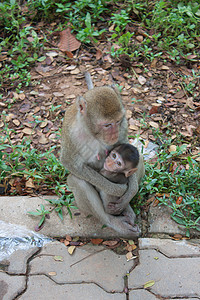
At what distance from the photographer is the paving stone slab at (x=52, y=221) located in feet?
12.7

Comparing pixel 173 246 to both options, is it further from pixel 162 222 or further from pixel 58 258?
pixel 58 258

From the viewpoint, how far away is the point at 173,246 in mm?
3660

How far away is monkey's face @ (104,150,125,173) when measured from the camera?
3.56m

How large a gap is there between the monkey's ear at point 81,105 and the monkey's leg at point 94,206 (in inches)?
28.2

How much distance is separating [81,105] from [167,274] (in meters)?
1.72

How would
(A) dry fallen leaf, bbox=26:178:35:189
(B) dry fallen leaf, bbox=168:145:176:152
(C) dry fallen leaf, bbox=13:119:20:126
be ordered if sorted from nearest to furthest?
1. (A) dry fallen leaf, bbox=26:178:35:189
2. (B) dry fallen leaf, bbox=168:145:176:152
3. (C) dry fallen leaf, bbox=13:119:20:126

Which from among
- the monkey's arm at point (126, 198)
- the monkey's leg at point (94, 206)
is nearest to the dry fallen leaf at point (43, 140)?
the monkey's leg at point (94, 206)

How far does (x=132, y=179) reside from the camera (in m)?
3.93

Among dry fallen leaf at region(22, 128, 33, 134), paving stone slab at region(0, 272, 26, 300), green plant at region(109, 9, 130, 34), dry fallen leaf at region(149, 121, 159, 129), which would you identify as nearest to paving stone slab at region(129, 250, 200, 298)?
paving stone slab at region(0, 272, 26, 300)

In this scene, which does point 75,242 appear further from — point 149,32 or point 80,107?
point 149,32

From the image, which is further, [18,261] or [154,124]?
[154,124]

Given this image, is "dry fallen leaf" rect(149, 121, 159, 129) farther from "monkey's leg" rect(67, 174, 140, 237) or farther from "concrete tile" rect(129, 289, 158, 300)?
"concrete tile" rect(129, 289, 158, 300)

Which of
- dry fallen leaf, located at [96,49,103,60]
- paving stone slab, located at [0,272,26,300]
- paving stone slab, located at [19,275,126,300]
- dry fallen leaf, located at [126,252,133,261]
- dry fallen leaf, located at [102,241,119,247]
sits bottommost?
dry fallen leaf, located at [102,241,119,247]

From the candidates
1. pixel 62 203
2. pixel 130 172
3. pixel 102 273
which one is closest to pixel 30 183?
pixel 62 203
